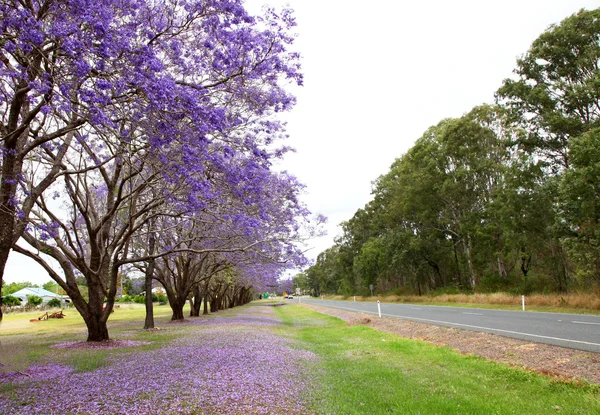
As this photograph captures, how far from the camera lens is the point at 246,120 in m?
11.6

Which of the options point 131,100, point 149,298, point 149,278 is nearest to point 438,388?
point 131,100

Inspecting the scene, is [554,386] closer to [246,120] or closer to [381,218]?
[246,120]

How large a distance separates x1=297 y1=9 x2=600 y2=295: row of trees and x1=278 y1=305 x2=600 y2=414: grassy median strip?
16.3 metres

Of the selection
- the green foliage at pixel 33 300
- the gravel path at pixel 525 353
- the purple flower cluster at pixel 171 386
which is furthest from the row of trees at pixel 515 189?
the green foliage at pixel 33 300

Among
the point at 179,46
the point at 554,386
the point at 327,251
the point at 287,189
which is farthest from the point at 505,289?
the point at 327,251

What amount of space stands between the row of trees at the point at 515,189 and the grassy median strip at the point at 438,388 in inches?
643

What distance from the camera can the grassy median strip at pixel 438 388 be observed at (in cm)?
610

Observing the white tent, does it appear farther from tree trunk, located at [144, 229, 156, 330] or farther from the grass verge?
the grass verge

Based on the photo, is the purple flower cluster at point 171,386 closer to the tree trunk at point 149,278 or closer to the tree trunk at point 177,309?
the tree trunk at point 149,278

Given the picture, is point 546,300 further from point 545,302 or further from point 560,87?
point 560,87

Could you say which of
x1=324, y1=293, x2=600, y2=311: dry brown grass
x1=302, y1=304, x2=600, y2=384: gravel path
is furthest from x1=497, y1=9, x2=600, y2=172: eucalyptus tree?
x1=302, y1=304, x2=600, y2=384: gravel path

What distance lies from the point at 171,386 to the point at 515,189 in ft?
92.7

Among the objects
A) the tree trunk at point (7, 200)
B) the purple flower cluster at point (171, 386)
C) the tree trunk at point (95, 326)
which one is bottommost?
the purple flower cluster at point (171, 386)

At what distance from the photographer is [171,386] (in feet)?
23.9
